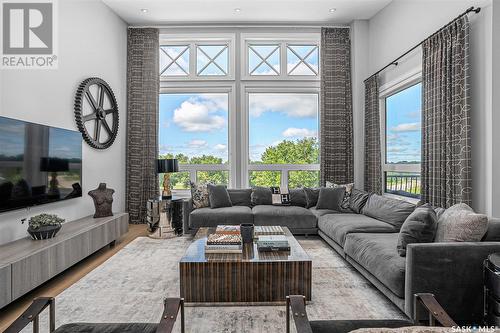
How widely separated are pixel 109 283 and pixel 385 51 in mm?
4791

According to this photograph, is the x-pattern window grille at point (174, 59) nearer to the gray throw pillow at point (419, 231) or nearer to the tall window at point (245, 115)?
the tall window at point (245, 115)

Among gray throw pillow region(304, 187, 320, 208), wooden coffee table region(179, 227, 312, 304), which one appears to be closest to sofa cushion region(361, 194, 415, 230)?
gray throw pillow region(304, 187, 320, 208)

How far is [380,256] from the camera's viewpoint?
Answer: 2.46 meters

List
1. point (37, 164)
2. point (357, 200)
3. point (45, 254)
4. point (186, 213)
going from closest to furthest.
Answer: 1. point (45, 254)
2. point (37, 164)
3. point (357, 200)
4. point (186, 213)

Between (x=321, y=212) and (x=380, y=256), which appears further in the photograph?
(x=321, y=212)

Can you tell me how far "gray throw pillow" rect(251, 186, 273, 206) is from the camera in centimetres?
491

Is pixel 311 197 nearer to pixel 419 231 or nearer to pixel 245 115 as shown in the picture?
pixel 245 115

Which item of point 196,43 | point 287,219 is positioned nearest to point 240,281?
point 287,219

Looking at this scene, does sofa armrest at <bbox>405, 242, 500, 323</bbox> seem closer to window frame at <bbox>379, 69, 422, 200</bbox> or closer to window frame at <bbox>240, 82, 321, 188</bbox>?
window frame at <bbox>379, 69, 422, 200</bbox>

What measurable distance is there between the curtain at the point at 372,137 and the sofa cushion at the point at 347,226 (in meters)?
1.01

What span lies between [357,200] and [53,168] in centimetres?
383

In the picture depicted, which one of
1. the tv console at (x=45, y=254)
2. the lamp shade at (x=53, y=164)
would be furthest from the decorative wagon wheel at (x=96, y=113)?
the tv console at (x=45, y=254)

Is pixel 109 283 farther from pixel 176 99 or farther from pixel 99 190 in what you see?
pixel 176 99

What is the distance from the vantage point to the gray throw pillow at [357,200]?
4.31 metres
